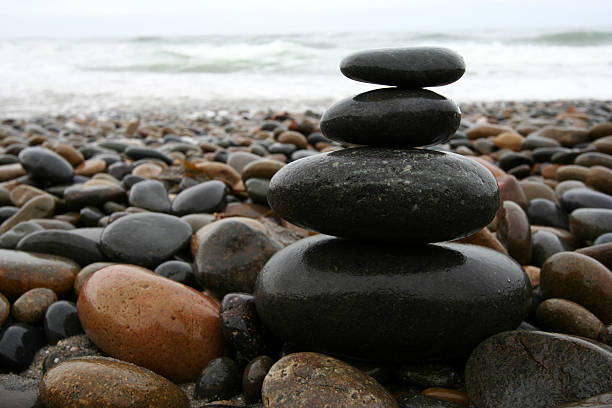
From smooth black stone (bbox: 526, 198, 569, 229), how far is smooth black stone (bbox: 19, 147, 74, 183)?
161 inches

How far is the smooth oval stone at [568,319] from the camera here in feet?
6.88

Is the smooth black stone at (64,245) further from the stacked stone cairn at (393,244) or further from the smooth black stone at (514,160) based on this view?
the smooth black stone at (514,160)

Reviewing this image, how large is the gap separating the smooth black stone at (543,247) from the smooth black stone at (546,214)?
647 millimetres

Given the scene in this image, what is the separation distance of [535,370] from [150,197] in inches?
124

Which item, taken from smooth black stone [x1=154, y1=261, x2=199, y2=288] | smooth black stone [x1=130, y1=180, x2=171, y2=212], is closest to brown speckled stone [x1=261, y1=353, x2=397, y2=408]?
smooth black stone [x1=154, y1=261, x2=199, y2=288]

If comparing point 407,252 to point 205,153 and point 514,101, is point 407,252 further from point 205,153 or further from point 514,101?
point 514,101

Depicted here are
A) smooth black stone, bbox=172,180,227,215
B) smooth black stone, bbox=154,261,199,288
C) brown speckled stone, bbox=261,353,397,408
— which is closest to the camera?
brown speckled stone, bbox=261,353,397,408

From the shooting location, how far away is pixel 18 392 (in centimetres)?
190

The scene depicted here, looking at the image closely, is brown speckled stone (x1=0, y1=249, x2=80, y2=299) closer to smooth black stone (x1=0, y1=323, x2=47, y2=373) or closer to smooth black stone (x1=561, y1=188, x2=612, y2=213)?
smooth black stone (x1=0, y1=323, x2=47, y2=373)

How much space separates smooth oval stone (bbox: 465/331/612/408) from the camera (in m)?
1.69

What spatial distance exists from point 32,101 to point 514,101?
13326 mm

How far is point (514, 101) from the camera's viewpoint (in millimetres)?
13242

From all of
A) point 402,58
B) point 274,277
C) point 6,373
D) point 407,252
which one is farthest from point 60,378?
point 402,58

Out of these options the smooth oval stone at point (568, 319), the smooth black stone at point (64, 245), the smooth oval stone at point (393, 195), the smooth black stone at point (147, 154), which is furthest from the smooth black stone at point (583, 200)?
the smooth black stone at point (147, 154)
